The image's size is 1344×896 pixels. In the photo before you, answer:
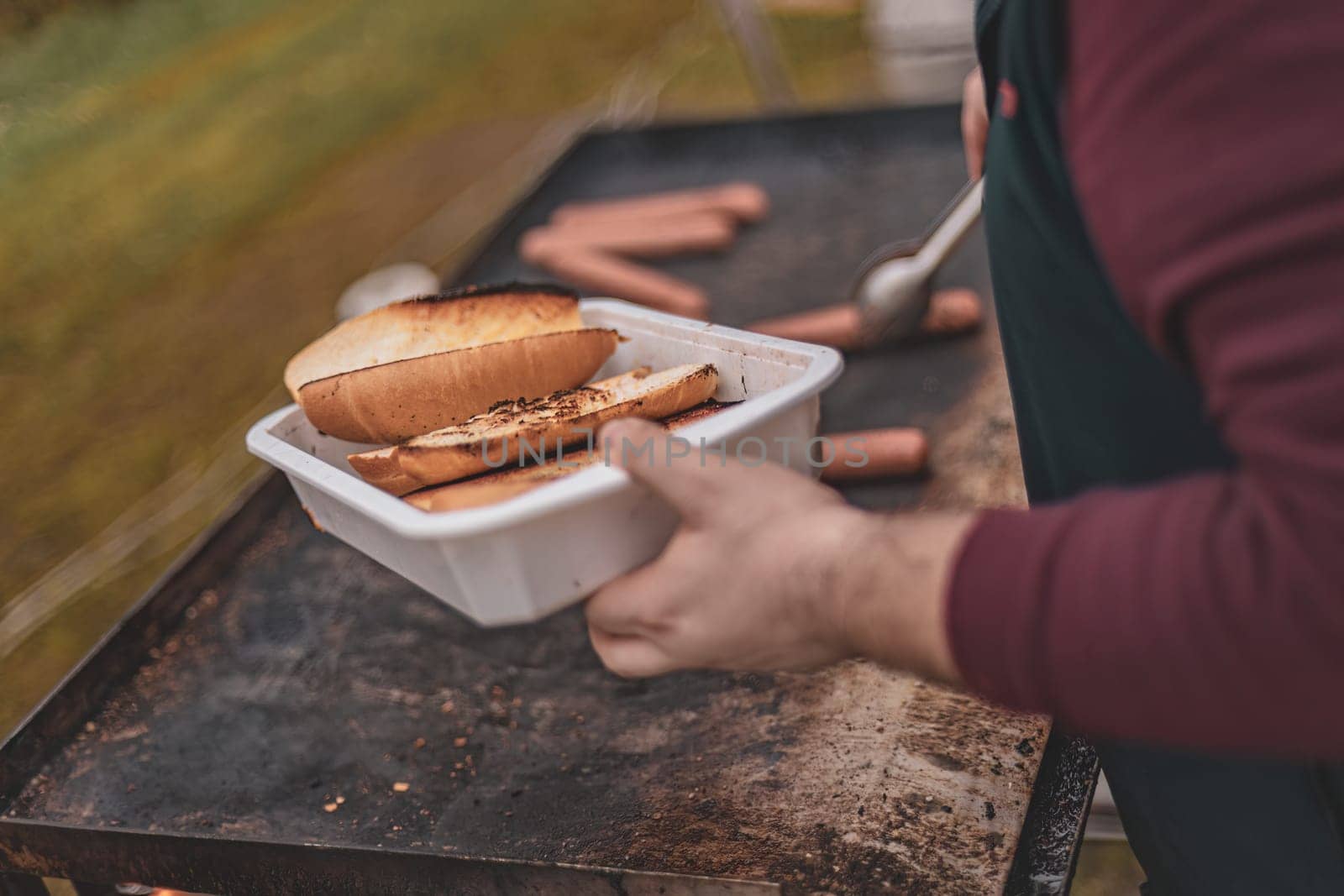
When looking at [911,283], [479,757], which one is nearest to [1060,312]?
[479,757]

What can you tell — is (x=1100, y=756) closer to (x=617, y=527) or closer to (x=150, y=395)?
(x=617, y=527)

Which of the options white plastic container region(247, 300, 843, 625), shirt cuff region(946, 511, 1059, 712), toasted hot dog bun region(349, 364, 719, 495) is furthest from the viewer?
toasted hot dog bun region(349, 364, 719, 495)

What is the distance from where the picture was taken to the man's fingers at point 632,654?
877 millimetres

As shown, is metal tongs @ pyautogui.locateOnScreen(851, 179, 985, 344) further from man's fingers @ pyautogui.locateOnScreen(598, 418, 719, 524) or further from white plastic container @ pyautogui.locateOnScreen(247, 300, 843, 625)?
man's fingers @ pyautogui.locateOnScreen(598, 418, 719, 524)

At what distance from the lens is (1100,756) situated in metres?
1.11

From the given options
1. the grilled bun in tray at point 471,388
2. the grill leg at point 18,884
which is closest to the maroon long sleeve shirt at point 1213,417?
the grilled bun in tray at point 471,388

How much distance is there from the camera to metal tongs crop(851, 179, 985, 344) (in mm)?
2205

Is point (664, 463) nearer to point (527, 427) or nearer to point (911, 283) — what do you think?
point (527, 427)

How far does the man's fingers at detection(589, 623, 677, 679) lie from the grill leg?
3.64 feet

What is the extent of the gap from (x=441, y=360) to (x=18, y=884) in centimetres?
108

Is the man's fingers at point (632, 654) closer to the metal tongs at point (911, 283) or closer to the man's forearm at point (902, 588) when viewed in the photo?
the man's forearm at point (902, 588)

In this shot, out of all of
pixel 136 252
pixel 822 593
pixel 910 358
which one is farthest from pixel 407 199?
pixel 822 593

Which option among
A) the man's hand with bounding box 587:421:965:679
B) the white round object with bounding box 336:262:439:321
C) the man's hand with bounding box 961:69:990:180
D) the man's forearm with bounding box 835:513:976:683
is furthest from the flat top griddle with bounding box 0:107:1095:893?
the white round object with bounding box 336:262:439:321

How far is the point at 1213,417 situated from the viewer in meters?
0.57
